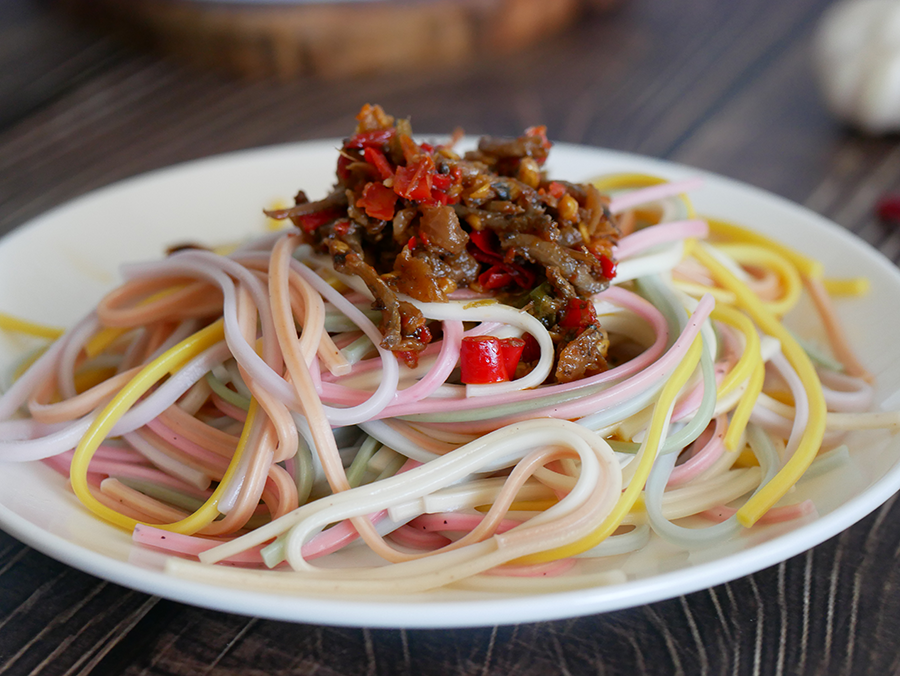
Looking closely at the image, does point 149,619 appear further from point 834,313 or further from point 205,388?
point 834,313

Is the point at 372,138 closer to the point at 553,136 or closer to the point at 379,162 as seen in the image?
→ the point at 379,162

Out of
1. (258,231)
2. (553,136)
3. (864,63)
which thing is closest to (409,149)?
(258,231)

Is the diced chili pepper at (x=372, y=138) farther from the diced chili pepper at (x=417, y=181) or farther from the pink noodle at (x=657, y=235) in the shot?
the pink noodle at (x=657, y=235)

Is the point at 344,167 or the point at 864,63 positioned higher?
the point at 864,63

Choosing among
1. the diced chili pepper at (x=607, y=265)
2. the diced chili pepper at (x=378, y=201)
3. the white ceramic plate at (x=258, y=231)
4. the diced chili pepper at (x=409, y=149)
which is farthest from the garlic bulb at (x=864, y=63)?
the diced chili pepper at (x=378, y=201)

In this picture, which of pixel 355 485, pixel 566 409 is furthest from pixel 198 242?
pixel 566 409

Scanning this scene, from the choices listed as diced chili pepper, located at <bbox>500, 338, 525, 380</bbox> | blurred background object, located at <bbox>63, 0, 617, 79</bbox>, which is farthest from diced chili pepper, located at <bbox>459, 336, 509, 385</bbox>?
blurred background object, located at <bbox>63, 0, 617, 79</bbox>

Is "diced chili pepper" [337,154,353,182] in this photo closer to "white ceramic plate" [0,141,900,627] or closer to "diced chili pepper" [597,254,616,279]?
"diced chili pepper" [597,254,616,279]
